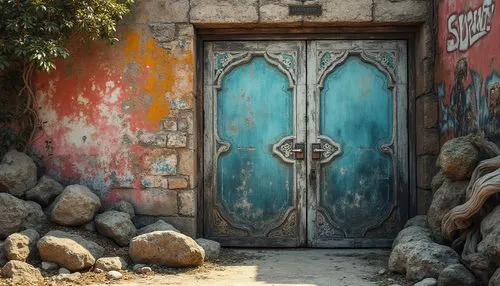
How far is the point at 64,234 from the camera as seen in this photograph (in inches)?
209

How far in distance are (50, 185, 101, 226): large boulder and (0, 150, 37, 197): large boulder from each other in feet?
1.28

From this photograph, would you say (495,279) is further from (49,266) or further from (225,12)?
(225,12)

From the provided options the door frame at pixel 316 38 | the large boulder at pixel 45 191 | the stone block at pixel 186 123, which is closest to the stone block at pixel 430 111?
the door frame at pixel 316 38

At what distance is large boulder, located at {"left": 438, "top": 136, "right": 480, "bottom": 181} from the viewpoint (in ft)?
15.6

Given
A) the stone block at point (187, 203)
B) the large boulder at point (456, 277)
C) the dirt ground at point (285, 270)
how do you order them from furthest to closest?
the stone block at point (187, 203)
the dirt ground at point (285, 270)
the large boulder at point (456, 277)

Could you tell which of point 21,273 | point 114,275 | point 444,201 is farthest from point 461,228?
point 21,273

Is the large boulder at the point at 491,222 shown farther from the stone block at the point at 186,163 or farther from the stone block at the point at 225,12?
the stone block at the point at 225,12

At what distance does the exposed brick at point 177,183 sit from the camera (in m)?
6.21

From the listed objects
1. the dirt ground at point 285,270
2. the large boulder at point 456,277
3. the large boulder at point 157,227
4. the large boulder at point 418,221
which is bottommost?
the dirt ground at point 285,270

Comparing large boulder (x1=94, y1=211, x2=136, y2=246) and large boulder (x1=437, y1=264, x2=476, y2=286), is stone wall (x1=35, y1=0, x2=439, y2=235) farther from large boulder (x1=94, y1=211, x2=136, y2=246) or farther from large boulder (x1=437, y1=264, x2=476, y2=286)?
large boulder (x1=437, y1=264, x2=476, y2=286)

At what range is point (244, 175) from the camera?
653 centimetres

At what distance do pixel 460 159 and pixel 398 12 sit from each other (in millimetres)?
2048

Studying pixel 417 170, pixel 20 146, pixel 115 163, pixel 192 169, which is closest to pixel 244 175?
pixel 192 169

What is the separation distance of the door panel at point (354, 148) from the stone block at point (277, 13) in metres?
0.55
